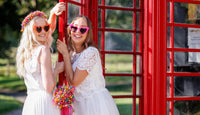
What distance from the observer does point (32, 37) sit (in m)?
2.98

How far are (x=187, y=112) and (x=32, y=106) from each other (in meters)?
1.99

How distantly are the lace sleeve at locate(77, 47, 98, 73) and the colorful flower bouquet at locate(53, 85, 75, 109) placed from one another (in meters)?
0.27

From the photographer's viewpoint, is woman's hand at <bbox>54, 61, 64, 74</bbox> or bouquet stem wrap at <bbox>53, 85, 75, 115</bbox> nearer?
bouquet stem wrap at <bbox>53, 85, 75, 115</bbox>

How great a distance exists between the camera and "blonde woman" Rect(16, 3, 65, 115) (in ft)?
9.41

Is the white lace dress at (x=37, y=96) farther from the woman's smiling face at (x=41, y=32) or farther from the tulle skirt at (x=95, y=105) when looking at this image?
the tulle skirt at (x=95, y=105)

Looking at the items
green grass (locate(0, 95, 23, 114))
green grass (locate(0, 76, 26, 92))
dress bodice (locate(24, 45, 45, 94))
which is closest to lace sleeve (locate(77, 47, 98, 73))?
dress bodice (locate(24, 45, 45, 94))

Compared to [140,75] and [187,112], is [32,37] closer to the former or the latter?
[140,75]

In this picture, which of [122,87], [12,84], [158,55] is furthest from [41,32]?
[12,84]

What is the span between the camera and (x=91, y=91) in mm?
3158

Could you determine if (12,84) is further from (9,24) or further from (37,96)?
(37,96)

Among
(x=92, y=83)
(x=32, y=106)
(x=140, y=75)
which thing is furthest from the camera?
(x=140, y=75)

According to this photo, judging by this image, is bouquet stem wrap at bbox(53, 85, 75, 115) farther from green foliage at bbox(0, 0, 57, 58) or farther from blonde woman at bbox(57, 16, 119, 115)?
green foliage at bbox(0, 0, 57, 58)

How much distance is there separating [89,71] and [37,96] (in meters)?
0.63

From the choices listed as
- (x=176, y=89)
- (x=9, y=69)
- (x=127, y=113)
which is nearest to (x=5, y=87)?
(x=9, y=69)
